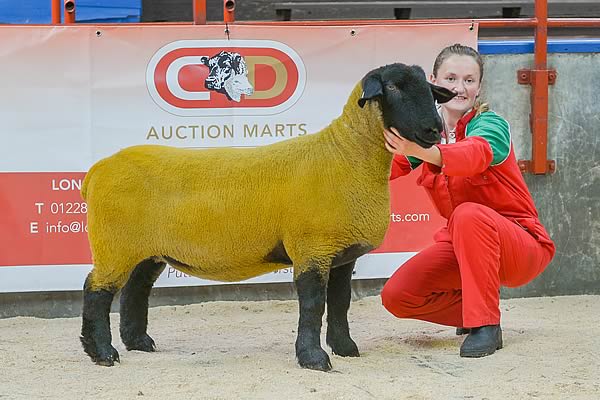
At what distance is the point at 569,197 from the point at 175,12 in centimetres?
488

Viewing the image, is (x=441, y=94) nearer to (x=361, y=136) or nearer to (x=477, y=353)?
(x=361, y=136)

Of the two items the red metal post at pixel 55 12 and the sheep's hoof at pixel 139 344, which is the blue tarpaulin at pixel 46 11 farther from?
the sheep's hoof at pixel 139 344

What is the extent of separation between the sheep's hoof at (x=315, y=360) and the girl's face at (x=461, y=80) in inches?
59.5

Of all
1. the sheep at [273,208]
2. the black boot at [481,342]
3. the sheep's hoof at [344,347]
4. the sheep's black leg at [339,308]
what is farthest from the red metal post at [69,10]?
the black boot at [481,342]

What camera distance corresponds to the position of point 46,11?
8.99 m

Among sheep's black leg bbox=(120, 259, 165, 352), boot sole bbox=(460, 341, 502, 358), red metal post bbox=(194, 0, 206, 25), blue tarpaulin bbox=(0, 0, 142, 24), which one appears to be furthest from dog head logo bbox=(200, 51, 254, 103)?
blue tarpaulin bbox=(0, 0, 142, 24)

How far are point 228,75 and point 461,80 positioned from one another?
1840 millimetres

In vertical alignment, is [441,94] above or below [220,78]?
below

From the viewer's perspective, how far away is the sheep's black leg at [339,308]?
5.02m

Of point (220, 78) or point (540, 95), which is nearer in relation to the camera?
point (220, 78)

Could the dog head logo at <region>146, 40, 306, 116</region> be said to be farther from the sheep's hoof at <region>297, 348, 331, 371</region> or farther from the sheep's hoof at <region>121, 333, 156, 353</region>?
the sheep's hoof at <region>297, 348, 331, 371</region>

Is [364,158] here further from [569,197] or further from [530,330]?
[569,197]

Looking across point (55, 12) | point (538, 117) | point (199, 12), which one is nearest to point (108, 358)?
point (199, 12)

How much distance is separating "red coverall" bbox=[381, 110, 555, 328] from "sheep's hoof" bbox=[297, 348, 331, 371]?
790 mm
